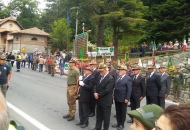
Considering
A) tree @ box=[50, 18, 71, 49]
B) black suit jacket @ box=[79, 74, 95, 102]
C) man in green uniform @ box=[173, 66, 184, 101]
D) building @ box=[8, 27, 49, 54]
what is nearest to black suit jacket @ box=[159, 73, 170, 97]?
black suit jacket @ box=[79, 74, 95, 102]

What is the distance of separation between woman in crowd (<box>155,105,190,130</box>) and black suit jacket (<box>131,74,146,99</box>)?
6.68 meters

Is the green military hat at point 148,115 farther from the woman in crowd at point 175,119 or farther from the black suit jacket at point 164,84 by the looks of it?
the black suit jacket at point 164,84

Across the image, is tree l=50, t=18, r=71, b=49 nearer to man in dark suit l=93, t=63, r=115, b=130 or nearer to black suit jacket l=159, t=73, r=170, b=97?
black suit jacket l=159, t=73, r=170, b=97

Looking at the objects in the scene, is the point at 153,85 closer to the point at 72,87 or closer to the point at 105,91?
the point at 105,91

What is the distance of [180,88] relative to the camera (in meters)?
12.8

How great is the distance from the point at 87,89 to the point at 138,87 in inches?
71.4

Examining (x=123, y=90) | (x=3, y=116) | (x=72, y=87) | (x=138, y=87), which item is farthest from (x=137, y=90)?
(x=3, y=116)

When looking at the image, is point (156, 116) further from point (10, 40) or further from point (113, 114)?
point (10, 40)

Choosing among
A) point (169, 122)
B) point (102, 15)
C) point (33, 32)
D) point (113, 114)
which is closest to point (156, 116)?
point (169, 122)

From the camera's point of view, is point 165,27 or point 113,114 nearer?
point 113,114

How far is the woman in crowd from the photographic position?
1.40m

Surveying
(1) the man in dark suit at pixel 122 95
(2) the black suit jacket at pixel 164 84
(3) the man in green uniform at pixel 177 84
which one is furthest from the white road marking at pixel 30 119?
(3) the man in green uniform at pixel 177 84

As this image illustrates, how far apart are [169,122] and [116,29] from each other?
86.4 feet

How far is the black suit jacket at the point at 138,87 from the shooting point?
8.19 metres
